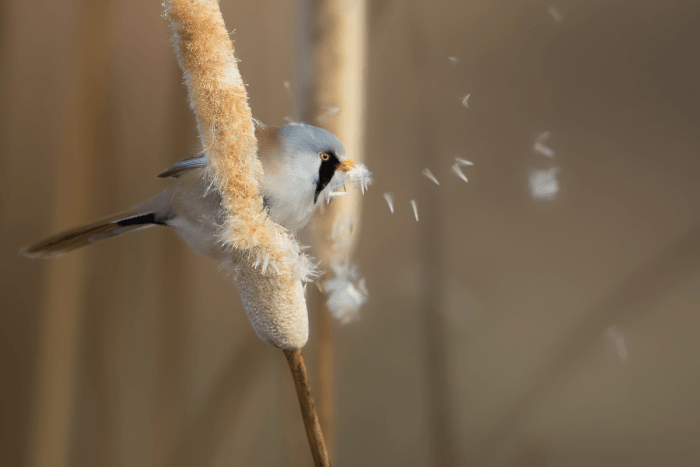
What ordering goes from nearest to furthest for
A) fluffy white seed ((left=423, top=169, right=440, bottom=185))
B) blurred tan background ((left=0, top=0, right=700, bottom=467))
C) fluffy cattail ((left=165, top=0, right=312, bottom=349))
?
fluffy cattail ((left=165, top=0, right=312, bottom=349))
blurred tan background ((left=0, top=0, right=700, bottom=467))
fluffy white seed ((left=423, top=169, right=440, bottom=185))

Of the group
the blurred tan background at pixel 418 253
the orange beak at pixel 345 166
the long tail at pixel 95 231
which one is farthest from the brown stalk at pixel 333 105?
the long tail at pixel 95 231

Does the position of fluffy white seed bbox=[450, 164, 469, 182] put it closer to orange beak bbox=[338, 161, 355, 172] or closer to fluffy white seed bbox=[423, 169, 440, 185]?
fluffy white seed bbox=[423, 169, 440, 185]

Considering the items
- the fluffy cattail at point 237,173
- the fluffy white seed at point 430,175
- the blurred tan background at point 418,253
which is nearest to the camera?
the fluffy cattail at point 237,173

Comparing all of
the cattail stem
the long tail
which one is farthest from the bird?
the cattail stem

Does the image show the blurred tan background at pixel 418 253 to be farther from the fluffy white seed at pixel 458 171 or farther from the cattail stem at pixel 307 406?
the cattail stem at pixel 307 406

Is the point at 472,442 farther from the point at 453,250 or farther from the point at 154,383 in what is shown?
the point at 154,383

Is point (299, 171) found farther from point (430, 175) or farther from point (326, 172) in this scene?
point (430, 175)

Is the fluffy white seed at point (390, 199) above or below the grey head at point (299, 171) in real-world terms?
below
